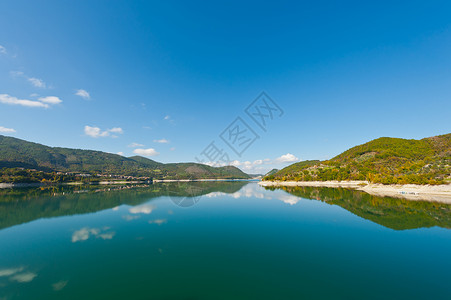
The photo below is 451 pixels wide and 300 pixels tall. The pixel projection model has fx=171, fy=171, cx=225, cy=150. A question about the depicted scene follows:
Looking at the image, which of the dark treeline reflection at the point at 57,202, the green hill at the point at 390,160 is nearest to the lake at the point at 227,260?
the dark treeline reflection at the point at 57,202

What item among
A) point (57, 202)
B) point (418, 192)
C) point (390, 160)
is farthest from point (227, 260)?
point (390, 160)

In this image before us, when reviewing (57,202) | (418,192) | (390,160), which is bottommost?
(57,202)

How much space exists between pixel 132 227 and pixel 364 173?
75.9m

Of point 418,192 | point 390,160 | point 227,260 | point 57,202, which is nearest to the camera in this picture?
point 227,260

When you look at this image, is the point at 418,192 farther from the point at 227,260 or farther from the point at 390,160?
the point at 390,160

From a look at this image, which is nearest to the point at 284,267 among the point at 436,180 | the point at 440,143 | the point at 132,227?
the point at 132,227

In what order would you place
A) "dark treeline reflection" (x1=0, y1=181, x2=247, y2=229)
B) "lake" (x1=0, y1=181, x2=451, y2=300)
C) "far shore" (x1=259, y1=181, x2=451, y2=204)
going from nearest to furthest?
"lake" (x1=0, y1=181, x2=451, y2=300) < "dark treeline reflection" (x1=0, y1=181, x2=247, y2=229) < "far shore" (x1=259, y1=181, x2=451, y2=204)

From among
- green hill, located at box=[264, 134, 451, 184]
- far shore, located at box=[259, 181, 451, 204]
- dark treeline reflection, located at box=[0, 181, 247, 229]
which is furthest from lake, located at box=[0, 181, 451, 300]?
green hill, located at box=[264, 134, 451, 184]

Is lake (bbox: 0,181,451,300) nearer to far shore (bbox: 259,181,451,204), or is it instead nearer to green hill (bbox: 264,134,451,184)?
far shore (bbox: 259,181,451,204)

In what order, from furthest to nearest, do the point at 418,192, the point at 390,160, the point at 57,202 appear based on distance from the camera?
the point at 390,160 → the point at 418,192 → the point at 57,202

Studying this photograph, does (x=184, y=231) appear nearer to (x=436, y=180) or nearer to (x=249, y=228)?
(x=249, y=228)

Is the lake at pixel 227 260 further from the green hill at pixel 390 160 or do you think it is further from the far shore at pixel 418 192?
the green hill at pixel 390 160

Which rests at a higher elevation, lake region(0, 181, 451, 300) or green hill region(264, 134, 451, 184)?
green hill region(264, 134, 451, 184)

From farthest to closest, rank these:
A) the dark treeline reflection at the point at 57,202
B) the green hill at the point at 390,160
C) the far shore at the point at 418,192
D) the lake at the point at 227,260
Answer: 1. the green hill at the point at 390,160
2. the far shore at the point at 418,192
3. the dark treeline reflection at the point at 57,202
4. the lake at the point at 227,260
